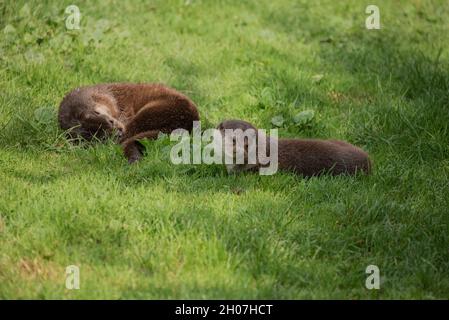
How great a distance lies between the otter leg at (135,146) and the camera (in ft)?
17.9

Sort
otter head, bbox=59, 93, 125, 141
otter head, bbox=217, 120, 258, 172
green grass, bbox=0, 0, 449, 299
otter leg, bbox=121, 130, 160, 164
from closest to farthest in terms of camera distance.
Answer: green grass, bbox=0, 0, 449, 299
otter head, bbox=217, 120, 258, 172
otter leg, bbox=121, 130, 160, 164
otter head, bbox=59, 93, 125, 141

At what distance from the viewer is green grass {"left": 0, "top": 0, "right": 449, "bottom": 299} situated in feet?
13.0

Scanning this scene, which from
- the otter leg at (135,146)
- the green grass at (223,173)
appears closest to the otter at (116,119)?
the otter leg at (135,146)

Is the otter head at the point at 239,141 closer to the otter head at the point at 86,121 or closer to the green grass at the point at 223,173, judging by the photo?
the green grass at the point at 223,173

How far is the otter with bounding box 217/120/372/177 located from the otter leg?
664mm

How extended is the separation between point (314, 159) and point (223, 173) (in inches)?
28.3

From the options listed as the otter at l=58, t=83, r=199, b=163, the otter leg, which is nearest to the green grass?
the otter leg

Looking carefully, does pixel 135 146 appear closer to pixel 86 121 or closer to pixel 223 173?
pixel 86 121

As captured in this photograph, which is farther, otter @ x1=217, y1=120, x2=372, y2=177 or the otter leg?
the otter leg

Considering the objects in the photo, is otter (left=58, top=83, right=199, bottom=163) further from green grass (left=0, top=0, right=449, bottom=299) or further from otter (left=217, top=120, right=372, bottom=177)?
otter (left=217, top=120, right=372, bottom=177)

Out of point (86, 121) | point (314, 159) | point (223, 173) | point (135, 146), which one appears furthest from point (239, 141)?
point (86, 121)

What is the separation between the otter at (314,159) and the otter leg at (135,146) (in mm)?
664

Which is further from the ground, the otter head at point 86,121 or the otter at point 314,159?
the otter head at point 86,121

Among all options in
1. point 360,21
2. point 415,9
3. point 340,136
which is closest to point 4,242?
point 340,136
